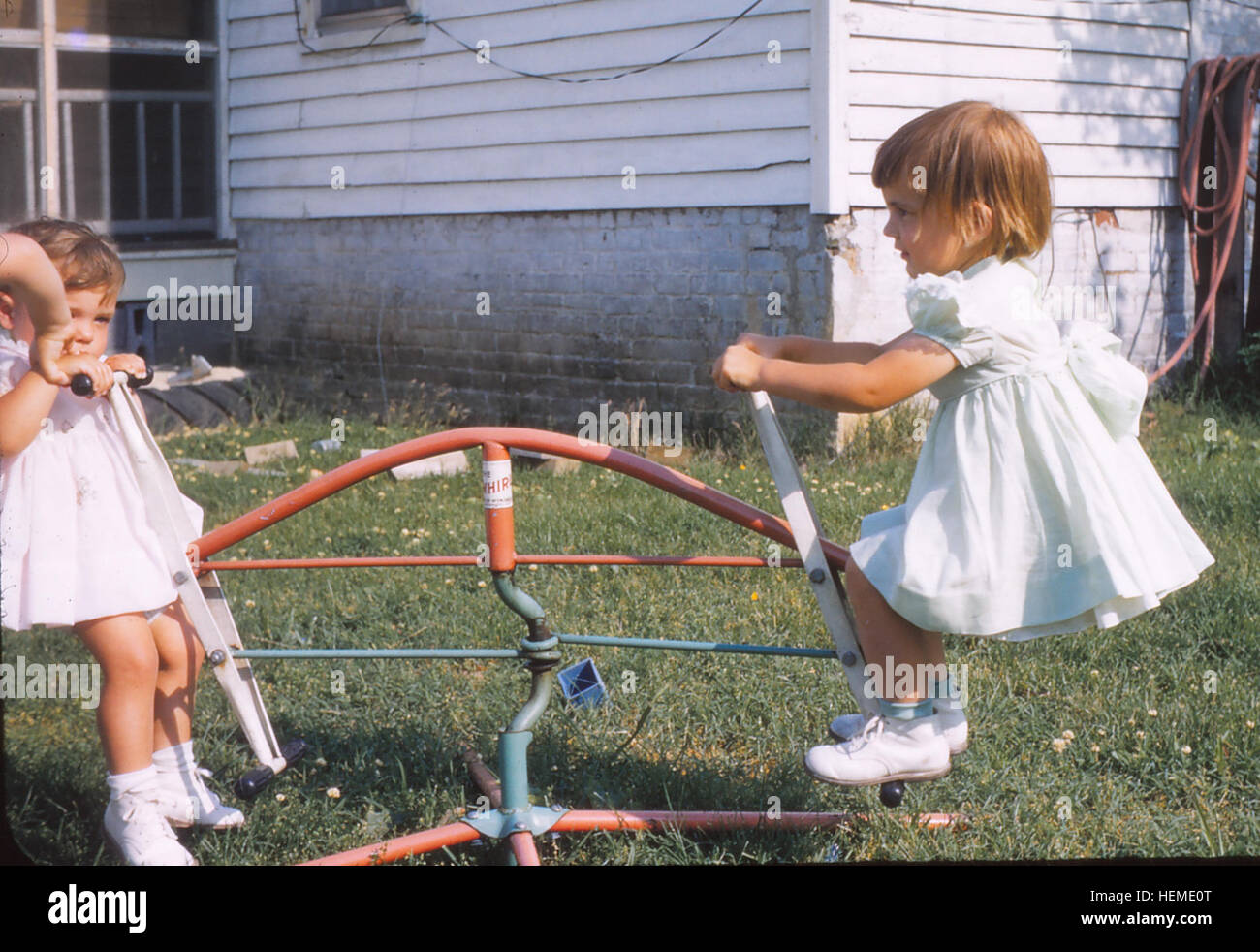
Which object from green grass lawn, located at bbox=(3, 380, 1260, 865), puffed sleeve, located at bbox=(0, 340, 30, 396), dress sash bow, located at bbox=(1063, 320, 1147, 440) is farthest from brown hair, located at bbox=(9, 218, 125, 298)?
dress sash bow, located at bbox=(1063, 320, 1147, 440)

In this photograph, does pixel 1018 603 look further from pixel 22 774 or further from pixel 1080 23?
pixel 1080 23

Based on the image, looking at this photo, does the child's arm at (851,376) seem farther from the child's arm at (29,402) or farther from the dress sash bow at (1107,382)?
the child's arm at (29,402)

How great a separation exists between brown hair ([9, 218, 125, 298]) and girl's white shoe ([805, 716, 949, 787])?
150 centimetres

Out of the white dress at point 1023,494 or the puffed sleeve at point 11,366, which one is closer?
the white dress at point 1023,494

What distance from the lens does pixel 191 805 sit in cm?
286

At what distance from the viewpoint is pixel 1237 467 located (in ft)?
19.3

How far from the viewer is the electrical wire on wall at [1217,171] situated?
26.3 ft

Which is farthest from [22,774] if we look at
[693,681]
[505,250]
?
[505,250]

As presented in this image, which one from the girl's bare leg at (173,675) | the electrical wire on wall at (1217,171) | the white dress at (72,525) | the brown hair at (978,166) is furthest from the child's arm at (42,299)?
the electrical wire on wall at (1217,171)

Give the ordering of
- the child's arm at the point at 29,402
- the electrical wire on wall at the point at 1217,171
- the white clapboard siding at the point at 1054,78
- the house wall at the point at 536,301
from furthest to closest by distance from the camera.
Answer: the electrical wire on wall at the point at 1217,171, the house wall at the point at 536,301, the white clapboard siding at the point at 1054,78, the child's arm at the point at 29,402

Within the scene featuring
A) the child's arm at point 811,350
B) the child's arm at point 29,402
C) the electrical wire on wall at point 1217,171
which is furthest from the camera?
the electrical wire on wall at point 1217,171

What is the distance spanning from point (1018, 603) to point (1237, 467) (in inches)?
155

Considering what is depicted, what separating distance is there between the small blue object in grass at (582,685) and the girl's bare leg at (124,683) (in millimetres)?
1027

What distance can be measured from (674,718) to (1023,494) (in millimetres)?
1364
